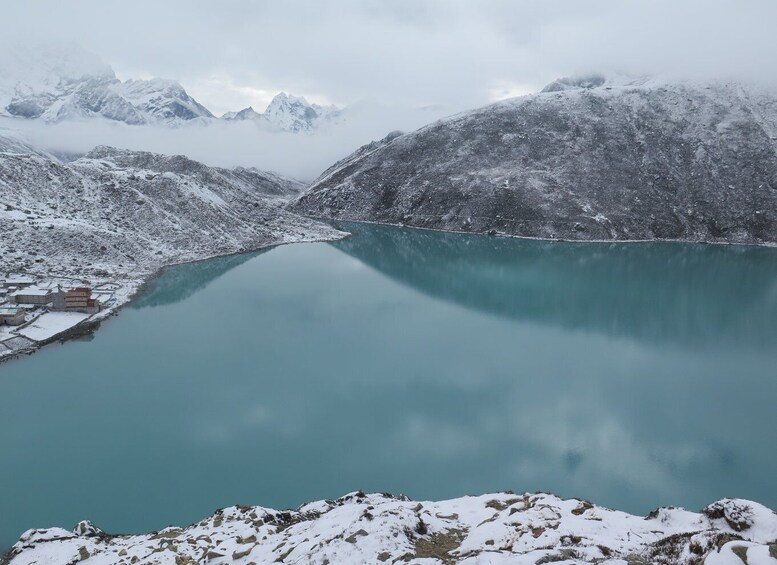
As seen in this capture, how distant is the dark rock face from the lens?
12625 centimetres

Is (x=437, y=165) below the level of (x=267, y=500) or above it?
above

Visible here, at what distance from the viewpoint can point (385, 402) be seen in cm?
4066

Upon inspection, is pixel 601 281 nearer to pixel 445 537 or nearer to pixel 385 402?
pixel 385 402

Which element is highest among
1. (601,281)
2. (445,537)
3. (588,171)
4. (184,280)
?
(588,171)

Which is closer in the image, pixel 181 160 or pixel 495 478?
pixel 495 478

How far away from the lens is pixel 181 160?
490 feet

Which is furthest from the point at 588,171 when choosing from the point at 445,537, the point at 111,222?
the point at 445,537

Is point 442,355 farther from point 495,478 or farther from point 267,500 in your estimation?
point 267,500

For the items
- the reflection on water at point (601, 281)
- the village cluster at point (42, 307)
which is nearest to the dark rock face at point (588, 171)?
the reflection on water at point (601, 281)

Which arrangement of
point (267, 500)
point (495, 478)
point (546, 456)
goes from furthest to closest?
point (546, 456) < point (495, 478) < point (267, 500)

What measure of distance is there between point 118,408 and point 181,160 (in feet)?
421

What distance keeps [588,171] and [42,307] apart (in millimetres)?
135496

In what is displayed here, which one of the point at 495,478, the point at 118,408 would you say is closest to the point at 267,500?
the point at 495,478

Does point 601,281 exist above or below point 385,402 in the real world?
above
